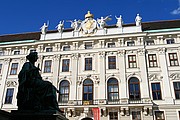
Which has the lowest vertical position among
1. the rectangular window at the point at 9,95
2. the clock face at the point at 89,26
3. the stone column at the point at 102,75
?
the rectangular window at the point at 9,95

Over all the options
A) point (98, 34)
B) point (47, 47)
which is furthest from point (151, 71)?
point (47, 47)

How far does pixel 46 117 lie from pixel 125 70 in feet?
53.2

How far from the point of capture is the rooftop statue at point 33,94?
643cm

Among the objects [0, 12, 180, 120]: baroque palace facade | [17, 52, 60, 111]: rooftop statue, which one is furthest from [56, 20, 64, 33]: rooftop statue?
[17, 52, 60, 111]: rooftop statue

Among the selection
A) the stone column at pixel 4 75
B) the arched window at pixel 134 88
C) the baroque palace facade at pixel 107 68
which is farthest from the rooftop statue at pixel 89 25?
the stone column at pixel 4 75

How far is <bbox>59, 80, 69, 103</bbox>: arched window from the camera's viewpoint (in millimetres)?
20958

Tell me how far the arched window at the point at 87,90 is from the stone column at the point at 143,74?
5.14 meters

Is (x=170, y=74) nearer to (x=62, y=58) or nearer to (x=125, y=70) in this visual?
(x=125, y=70)

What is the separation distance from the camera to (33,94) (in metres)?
6.60

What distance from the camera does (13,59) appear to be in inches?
965

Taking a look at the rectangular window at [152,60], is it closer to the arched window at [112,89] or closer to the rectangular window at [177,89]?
the rectangular window at [177,89]

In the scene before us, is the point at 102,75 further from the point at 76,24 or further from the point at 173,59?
the point at 173,59

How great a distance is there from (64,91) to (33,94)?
15.1 metres

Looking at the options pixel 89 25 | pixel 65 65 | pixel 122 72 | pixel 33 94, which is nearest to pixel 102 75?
pixel 122 72
